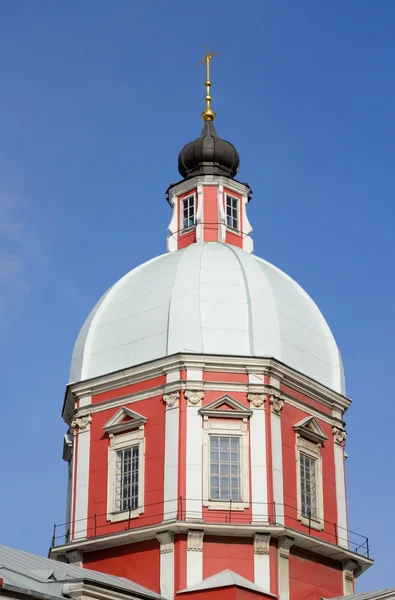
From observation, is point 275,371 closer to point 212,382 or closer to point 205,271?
point 212,382

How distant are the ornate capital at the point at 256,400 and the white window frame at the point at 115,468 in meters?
3.56

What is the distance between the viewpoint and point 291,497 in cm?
3741

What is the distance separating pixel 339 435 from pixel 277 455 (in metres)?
3.97

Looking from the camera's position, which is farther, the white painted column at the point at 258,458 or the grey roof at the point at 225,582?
the white painted column at the point at 258,458

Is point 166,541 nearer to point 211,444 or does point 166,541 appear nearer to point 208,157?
point 211,444

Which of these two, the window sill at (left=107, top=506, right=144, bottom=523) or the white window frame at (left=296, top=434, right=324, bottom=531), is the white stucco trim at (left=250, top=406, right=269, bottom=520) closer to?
the white window frame at (left=296, top=434, right=324, bottom=531)

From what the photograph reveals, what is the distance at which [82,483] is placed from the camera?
3869 centimetres

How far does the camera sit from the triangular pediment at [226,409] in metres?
37.4

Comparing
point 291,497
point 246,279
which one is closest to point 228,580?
point 291,497

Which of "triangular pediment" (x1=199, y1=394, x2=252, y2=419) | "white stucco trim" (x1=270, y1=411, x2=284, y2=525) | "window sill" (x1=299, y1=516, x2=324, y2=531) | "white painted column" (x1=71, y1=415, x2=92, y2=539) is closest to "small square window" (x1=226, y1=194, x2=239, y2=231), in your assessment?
"triangular pediment" (x1=199, y1=394, x2=252, y2=419)

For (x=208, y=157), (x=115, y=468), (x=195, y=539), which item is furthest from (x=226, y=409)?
(x=208, y=157)

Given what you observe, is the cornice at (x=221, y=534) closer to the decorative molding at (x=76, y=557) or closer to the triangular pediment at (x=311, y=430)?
the decorative molding at (x=76, y=557)

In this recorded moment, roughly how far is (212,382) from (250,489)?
3.62 metres

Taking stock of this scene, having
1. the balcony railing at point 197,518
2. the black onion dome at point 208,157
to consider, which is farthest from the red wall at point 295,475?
the black onion dome at point 208,157
